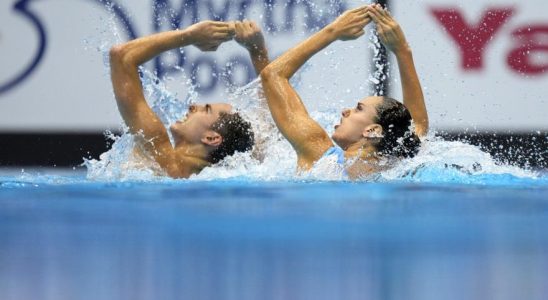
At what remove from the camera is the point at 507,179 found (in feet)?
15.7

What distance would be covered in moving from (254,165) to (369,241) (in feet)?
Answer: 7.43

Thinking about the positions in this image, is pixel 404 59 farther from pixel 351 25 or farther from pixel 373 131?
pixel 373 131

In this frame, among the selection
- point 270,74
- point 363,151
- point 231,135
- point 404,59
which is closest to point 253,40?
point 270,74

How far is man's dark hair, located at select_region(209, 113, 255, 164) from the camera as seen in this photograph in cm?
473

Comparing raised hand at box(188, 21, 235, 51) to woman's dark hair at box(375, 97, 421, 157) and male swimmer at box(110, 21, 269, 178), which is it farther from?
woman's dark hair at box(375, 97, 421, 157)

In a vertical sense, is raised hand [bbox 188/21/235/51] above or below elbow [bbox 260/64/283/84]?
above

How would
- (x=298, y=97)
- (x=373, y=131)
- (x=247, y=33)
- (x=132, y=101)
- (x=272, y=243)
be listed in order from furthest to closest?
(x=247, y=33) < (x=298, y=97) < (x=132, y=101) < (x=373, y=131) < (x=272, y=243)

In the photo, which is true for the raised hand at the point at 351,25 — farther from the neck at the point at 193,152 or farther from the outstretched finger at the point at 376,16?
the neck at the point at 193,152

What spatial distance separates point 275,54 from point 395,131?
2291 millimetres

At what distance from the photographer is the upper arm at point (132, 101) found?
180 inches

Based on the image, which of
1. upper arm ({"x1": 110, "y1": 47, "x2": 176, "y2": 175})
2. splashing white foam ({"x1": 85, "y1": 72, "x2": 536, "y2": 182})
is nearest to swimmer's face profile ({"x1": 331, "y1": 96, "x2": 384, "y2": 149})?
splashing white foam ({"x1": 85, "y1": 72, "x2": 536, "y2": 182})

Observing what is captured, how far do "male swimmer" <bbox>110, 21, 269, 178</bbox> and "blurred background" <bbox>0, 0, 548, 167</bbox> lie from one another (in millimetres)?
1806

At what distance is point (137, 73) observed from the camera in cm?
459

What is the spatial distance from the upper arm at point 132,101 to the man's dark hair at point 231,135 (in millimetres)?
275
